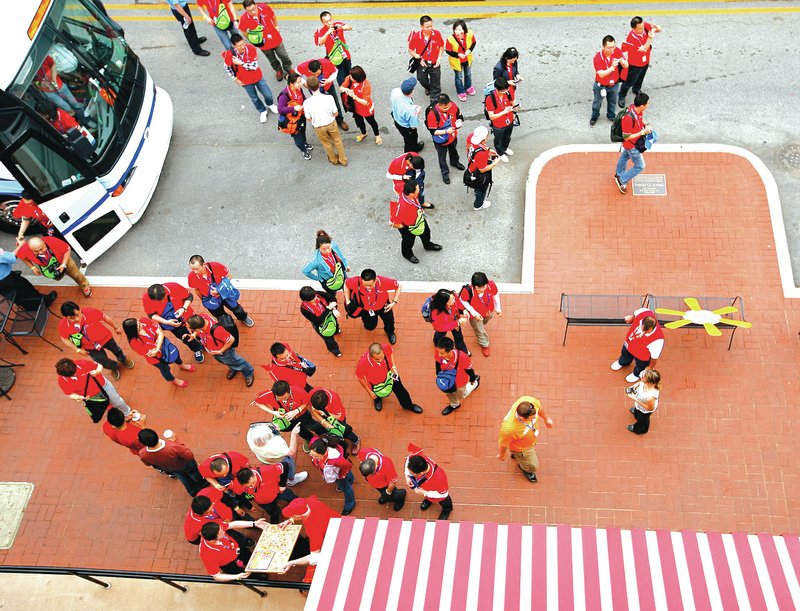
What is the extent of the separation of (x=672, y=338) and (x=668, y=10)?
868cm

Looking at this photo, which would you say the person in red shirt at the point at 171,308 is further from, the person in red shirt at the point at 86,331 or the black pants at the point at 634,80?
the black pants at the point at 634,80

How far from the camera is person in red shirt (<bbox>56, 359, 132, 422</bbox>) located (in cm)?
789

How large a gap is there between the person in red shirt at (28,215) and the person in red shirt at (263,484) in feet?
18.5

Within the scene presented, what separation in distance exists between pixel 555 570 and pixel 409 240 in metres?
5.73

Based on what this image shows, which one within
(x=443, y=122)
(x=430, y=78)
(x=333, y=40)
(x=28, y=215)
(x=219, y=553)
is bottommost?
(x=219, y=553)

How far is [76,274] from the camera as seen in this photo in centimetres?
1045

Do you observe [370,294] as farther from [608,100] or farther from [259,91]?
[259,91]

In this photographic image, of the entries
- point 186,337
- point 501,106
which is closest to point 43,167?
point 186,337

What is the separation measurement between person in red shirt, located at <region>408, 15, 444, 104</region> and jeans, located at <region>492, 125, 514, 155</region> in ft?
5.84

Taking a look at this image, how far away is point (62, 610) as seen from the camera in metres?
7.46

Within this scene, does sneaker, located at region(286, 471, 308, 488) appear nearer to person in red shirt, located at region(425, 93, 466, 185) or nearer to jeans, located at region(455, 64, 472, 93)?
person in red shirt, located at region(425, 93, 466, 185)

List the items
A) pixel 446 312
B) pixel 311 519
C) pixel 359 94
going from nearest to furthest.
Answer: pixel 311 519 < pixel 446 312 < pixel 359 94

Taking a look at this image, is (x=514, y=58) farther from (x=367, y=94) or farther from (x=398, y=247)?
(x=398, y=247)

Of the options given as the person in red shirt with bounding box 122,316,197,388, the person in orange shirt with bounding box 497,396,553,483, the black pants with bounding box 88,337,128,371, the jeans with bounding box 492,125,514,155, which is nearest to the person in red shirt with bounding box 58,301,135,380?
the black pants with bounding box 88,337,128,371
